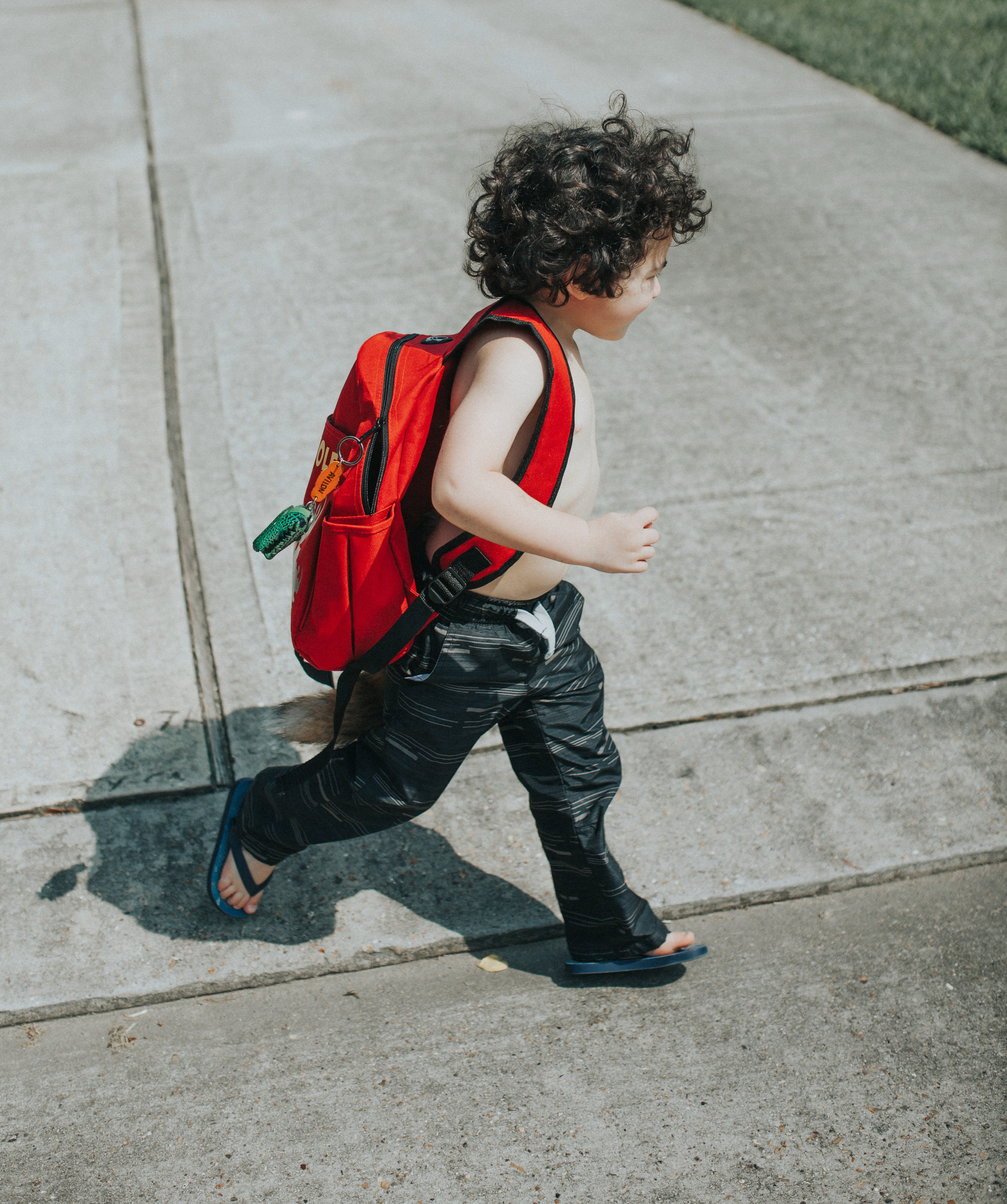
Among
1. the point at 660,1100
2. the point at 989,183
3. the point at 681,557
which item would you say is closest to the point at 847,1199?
the point at 660,1100

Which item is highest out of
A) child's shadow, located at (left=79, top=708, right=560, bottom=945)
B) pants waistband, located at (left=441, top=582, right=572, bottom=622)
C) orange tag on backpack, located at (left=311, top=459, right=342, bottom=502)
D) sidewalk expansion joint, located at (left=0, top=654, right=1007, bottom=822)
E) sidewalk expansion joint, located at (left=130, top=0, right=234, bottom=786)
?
orange tag on backpack, located at (left=311, top=459, right=342, bottom=502)

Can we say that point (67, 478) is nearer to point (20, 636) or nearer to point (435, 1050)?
point (20, 636)

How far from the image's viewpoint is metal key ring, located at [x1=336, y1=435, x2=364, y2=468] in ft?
5.81

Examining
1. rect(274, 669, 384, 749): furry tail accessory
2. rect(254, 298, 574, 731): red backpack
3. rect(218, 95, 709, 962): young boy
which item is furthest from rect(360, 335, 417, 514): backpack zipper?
rect(274, 669, 384, 749): furry tail accessory

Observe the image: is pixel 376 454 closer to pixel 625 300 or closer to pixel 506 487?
pixel 506 487

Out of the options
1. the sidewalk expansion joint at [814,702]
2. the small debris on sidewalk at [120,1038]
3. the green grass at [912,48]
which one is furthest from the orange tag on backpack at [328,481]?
the green grass at [912,48]

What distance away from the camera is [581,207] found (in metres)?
1.74

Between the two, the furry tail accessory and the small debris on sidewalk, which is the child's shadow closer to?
the small debris on sidewalk

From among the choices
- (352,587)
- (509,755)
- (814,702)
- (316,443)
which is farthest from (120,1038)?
(316,443)

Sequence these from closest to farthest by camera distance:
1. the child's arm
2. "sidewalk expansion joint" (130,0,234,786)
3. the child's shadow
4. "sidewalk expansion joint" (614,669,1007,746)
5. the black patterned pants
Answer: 1. the child's arm
2. the black patterned pants
3. the child's shadow
4. "sidewalk expansion joint" (130,0,234,786)
5. "sidewalk expansion joint" (614,669,1007,746)

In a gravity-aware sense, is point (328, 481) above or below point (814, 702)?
above

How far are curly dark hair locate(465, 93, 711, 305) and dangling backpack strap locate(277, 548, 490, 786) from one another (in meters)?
0.46

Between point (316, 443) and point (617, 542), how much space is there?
2.22 m

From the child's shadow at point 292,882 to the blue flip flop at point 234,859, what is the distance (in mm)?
58
